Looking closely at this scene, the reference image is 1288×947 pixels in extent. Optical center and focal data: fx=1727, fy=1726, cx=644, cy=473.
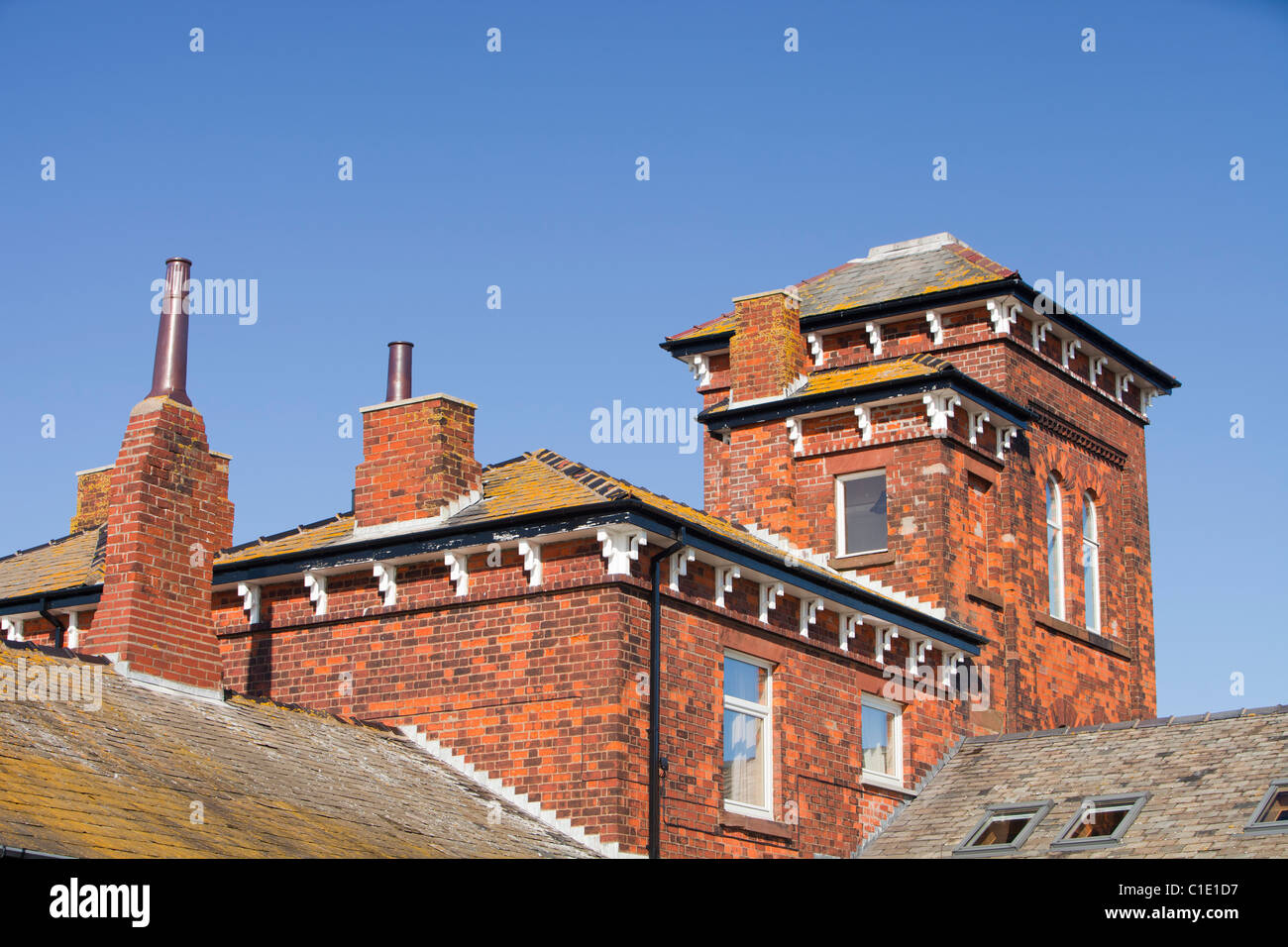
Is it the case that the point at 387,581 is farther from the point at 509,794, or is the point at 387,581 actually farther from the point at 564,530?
the point at 509,794

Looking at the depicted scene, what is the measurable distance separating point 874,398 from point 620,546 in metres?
8.11

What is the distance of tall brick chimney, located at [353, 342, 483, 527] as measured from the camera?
76.1 ft

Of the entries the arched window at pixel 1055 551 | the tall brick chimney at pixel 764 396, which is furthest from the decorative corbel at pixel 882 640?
the arched window at pixel 1055 551

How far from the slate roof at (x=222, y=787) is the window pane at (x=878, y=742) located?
6.21m

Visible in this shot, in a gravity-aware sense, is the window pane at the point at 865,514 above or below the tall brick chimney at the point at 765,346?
below

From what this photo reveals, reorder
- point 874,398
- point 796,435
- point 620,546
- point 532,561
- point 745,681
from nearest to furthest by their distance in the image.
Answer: point 620,546 → point 532,561 → point 745,681 → point 874,398 → point 796,435

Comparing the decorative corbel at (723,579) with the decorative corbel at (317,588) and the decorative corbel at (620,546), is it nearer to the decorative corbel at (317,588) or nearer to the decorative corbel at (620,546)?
the decorative corbel at (620,546)

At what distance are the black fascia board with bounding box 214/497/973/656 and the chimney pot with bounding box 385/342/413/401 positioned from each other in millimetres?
3362

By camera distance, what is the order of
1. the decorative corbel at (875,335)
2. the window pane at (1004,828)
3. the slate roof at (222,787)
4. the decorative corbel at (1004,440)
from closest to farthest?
the slate roof at (222,787) < the window pane at (1004,828) < the decorative corbel at (1004,440) < the decorative corbel at (875,335)

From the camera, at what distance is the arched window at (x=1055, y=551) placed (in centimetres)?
3006

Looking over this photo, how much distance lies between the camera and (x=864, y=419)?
92.0 feet

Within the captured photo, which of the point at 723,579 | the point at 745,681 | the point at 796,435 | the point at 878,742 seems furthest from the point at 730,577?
the point at 796,435

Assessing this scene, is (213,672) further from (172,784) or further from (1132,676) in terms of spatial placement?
(1132,676)
